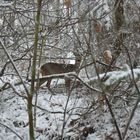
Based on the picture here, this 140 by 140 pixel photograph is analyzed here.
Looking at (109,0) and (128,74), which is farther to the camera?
(109,0)

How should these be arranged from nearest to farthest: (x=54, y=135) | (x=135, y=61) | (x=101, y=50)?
(x=135, y=61)
(x=101, y=50)
(x=54, y=135)

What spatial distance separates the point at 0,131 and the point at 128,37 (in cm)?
363

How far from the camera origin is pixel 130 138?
23.2 feet

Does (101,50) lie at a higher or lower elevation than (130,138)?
higher

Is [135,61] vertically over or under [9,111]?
over

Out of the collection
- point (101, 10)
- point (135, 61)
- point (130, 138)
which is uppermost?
point (101, 10)

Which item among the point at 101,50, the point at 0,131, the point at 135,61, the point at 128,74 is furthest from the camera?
the point at 0,131

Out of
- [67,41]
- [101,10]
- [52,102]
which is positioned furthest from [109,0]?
[52,102]

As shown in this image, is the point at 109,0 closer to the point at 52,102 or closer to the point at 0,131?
the point at 52,102

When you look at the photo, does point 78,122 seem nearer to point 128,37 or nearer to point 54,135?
point 54,135

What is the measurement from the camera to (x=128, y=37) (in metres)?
6.43

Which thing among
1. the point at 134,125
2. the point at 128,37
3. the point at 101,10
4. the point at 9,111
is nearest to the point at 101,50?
the point at 128,37

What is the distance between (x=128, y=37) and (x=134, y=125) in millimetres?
1765

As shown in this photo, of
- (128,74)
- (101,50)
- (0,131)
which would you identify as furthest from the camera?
(0,131)
